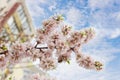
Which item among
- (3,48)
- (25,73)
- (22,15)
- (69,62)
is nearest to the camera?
(3,48)

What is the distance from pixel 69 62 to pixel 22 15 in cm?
5179

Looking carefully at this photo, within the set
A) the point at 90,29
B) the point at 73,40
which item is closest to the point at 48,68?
the point at 73,40

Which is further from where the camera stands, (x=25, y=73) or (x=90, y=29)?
(x=25, y=73)

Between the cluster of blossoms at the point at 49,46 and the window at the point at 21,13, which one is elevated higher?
the window at the point at 21,13

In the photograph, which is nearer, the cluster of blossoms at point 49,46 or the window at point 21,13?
the cluster of blossoms at point 49,46

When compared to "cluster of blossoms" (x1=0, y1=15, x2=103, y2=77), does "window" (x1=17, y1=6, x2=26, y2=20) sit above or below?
above

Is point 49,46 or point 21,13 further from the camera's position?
point 21,13

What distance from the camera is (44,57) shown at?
858cm

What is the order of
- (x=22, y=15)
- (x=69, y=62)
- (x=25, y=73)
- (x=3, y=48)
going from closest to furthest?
1. (x=3, y=48)
2. (x=69, y=62)
3. (x=22, y=15)
4. (x=25, y=73)

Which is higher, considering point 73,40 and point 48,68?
point 73,40

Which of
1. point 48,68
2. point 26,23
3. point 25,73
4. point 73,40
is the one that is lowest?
point 48,68

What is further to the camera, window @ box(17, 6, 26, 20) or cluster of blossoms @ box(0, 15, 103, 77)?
window @ box(17, 6, 26, 20)

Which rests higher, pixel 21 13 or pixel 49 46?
pixel 21 13

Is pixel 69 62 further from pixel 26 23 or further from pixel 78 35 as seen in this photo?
pixel 26 23
